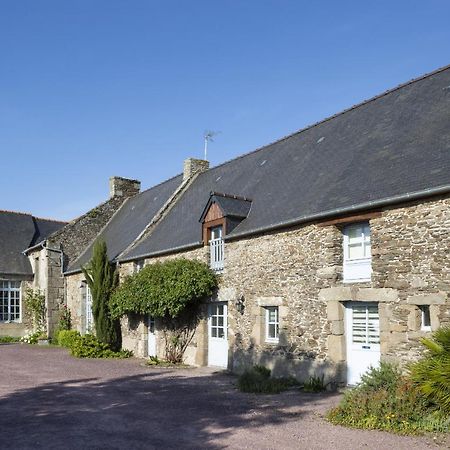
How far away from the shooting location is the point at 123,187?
28.2 meters

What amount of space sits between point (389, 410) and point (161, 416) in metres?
3.54

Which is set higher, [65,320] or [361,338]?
[361,338]

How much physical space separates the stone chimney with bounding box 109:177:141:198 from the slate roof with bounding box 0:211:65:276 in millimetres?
5019

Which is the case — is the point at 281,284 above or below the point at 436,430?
above

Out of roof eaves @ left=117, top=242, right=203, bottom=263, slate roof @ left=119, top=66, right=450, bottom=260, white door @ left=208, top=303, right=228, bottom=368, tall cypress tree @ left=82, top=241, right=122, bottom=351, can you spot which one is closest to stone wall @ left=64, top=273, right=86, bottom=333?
tall cypress tree @ left=82, top=241, right=122, bottom=351

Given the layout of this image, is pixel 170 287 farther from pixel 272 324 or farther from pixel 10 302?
pixel 10 302

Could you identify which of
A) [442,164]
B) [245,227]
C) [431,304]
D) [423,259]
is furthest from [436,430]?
[245,227]

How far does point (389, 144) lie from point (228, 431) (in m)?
7.40

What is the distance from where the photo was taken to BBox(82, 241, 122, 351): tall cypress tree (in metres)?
19.6

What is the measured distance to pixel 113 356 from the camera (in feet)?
62.0

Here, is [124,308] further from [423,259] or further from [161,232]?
[423,259]

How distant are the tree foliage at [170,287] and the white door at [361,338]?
4787mm

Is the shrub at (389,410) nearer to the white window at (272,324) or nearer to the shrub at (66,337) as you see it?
the white window at (272,324)

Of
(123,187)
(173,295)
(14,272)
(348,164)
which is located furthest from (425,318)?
(14,272)
